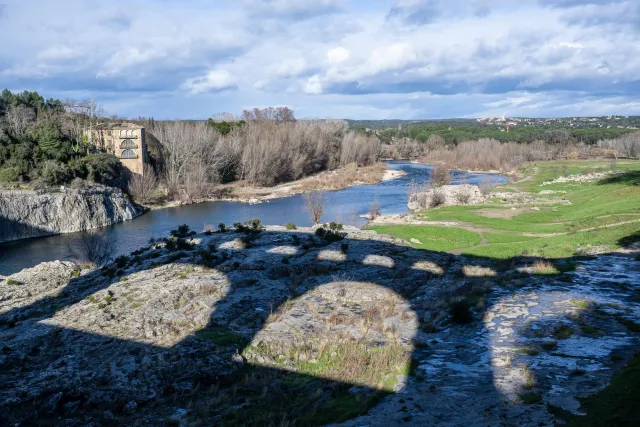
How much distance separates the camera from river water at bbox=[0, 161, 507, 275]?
3444 cm

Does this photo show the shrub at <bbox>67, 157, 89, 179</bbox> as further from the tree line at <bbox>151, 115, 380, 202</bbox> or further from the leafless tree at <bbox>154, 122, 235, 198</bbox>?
the leafless tree at <bbox>154, 122, 235, 198</bbox>

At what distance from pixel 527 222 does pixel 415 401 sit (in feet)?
107

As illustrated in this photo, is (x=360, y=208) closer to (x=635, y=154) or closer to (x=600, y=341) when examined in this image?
(x=600, y=341)

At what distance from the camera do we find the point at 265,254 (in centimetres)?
2042

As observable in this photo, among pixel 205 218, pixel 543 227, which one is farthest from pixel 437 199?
pixel 205 218

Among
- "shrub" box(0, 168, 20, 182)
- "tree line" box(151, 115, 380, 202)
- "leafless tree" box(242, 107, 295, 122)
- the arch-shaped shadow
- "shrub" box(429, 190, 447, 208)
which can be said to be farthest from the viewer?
"leafless tree" box(242, 107, 295, 122)

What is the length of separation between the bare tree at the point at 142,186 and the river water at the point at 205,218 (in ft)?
9.90

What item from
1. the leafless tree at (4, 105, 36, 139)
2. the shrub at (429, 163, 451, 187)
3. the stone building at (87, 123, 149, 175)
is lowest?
the shrub at (429, 163, 451, 187)

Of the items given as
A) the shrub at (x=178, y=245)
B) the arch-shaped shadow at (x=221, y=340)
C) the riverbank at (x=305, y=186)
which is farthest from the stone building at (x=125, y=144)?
the arch-shaped shadow at (x=221, y=340)

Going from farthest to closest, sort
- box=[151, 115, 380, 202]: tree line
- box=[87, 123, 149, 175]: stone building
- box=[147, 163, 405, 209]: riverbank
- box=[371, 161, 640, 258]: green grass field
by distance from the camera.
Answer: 1. box=[151, 115, 380, 202]: tree line
2. box=[147, 163, 405, 209]: riverbank
3. box=[87, 123, 149, 175]: stone building
4. box=[371, 161, 640, 258]: green grass field

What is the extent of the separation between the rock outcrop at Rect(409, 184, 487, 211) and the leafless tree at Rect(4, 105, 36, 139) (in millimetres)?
38659

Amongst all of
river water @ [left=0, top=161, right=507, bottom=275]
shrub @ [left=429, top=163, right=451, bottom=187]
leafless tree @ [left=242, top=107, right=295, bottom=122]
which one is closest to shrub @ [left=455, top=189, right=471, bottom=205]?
river water @ [left=0, top=161, right=507, bottom=275]

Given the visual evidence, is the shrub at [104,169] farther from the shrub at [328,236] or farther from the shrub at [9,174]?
the shrub at [328,236]

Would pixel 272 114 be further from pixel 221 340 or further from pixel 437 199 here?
pixel 221 340
